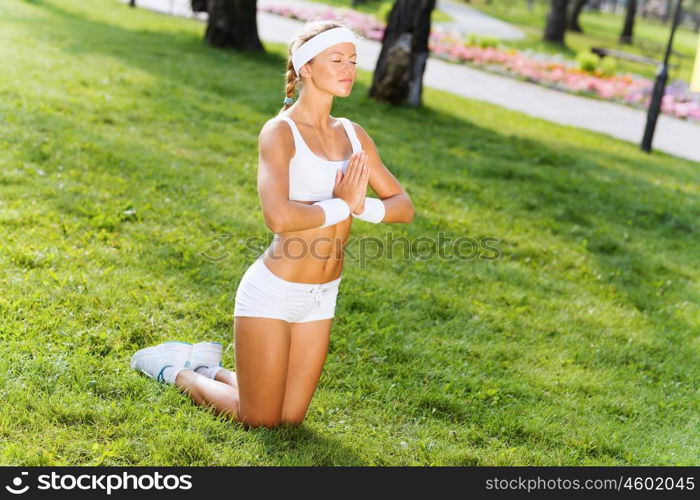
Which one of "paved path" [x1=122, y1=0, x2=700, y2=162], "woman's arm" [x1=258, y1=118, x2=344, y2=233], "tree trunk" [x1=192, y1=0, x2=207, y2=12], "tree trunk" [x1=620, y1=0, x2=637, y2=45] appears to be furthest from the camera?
"tree trunk" [x1=620, y1=0, x2=637, y2=45]

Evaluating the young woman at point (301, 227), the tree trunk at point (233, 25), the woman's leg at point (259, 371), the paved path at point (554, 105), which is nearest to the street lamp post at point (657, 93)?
the paved path at point (554, 105)

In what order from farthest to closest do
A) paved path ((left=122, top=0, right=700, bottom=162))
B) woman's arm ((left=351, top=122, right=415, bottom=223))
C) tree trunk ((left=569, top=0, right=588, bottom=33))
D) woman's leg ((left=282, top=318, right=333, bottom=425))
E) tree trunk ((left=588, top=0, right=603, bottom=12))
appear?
tree trunk ((left=588, top=0, right=603, bottom=12)), tree trunk ((left=569, top=0, right=588, bottom=33)), paved path ((left=122, top=0, right=700, bottom=162)), woman's arm ((left=351, top=122, right=415, bottom=223)), woman's leg ((left=282, top=318, right=333, bottom=425))

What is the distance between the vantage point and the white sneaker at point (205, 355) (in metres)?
4.55

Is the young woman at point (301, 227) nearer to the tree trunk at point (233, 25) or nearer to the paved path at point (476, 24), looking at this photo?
the tree trunk at point (233, 25)

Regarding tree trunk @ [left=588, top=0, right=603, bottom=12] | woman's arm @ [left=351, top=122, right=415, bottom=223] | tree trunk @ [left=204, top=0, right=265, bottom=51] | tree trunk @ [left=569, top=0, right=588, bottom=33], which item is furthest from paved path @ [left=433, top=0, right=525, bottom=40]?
woman's arm @ [left=351, top=122, right=415, bottom=223]

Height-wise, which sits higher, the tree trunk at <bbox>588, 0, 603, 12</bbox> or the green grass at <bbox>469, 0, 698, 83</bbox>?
the tree trunk at <bbox>588, 0, 603, 12</bbox>

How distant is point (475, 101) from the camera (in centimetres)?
1515

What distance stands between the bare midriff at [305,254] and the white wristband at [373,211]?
131 mm

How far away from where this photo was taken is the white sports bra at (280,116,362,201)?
3875 millimetres

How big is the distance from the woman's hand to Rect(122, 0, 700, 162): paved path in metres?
9.25

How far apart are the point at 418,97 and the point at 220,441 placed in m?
9.87

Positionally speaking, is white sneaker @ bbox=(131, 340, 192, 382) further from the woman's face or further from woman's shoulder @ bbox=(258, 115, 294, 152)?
the woman's face

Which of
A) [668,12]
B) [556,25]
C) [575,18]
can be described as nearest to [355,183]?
[556,25]

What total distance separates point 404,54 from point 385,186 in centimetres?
869
